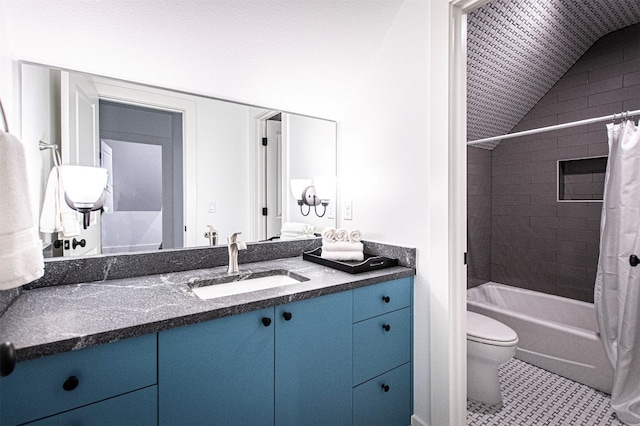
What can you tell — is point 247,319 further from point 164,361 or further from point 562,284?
point 562,284

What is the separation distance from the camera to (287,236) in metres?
2.03

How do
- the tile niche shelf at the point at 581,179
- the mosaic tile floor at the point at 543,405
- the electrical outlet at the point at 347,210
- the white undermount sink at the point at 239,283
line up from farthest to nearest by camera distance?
the tile niche shelf at the point at 581,179 < the electrical outlet at the point at 347,210 < the mosaic tile floor at the point at 543,405 < the white undermount sink at the point at 239,283

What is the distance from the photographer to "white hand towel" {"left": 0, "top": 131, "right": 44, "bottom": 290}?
76 cm

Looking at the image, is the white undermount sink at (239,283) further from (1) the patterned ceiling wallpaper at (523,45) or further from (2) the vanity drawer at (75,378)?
(1) the patterned ceiling wallpaper at (523,45)

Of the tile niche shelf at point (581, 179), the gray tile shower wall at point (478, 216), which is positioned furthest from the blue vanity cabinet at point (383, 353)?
the tile niche shelf at point (581, 179)

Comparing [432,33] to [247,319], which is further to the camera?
[432,33]

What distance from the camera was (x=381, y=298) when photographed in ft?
5.06

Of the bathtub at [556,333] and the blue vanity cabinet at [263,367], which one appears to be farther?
the bathtub at [556,333]

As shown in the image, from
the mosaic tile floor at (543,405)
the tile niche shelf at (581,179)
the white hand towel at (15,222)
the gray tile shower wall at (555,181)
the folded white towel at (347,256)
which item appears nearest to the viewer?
the white hand towel at (15,222)

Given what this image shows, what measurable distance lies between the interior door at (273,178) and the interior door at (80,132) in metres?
0.85

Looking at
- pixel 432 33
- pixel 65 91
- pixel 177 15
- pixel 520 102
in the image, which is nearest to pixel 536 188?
pixel 520 102

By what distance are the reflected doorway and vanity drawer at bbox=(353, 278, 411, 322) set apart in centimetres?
91

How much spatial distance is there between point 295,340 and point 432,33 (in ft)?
4.90

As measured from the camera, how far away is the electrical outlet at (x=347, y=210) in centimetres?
209
